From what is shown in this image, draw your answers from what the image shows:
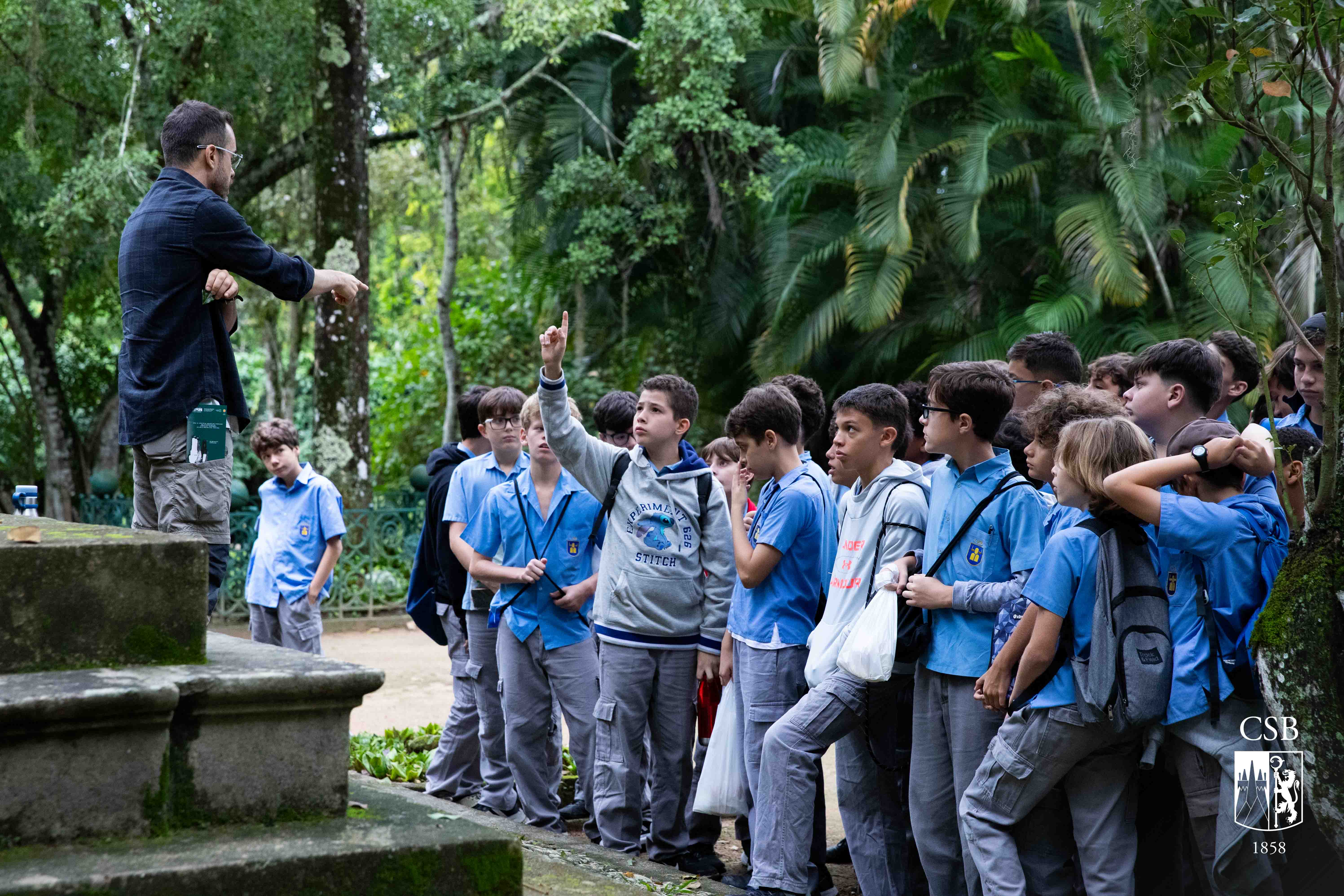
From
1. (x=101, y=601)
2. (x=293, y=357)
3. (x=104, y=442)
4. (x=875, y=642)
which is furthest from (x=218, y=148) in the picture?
(x=293, y=357)

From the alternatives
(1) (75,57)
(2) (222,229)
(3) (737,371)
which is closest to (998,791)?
(2) (222,229)

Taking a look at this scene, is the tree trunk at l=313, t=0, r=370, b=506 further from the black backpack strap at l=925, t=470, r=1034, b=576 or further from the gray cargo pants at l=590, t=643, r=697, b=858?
the black backpack strap at l=925, t=470, r=1034, b=576

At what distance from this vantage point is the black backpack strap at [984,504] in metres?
4.34

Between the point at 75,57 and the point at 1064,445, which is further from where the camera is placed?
the point at 75,57

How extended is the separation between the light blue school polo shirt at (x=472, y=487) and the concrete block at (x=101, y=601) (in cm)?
302

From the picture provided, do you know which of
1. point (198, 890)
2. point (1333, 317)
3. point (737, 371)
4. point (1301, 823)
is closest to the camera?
point (198, 890)

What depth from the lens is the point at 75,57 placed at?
13312mm

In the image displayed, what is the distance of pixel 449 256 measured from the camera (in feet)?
55.2

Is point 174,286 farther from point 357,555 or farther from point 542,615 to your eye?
A: point 357,555

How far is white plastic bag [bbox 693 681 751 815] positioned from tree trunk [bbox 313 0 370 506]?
794 centimetres

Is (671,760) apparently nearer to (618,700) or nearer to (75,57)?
(618,700)

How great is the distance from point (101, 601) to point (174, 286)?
4.16 feet

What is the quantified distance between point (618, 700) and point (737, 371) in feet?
43.0

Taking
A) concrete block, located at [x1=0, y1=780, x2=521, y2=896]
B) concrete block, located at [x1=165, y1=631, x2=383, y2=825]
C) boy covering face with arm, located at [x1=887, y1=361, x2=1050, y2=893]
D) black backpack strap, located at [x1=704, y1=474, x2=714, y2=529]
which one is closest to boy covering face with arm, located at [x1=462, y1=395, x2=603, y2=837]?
black backpack strap, located at [x1=704, y1=474, x2=714, y2=529]
